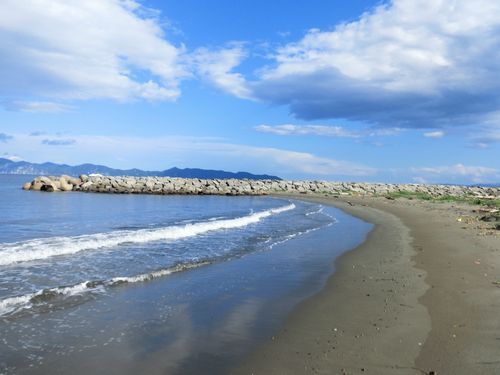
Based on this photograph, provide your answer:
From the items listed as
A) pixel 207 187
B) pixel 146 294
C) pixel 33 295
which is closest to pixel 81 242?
pixel 33 295

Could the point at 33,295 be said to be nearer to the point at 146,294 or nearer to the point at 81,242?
the point at 146,294

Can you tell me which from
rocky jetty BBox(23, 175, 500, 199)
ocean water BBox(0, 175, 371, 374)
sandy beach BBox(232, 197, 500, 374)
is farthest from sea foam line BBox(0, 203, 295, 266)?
rocky jetty BBox(23, 175, 500, 199)

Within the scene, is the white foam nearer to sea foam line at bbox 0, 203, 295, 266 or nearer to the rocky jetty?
sea foam line at bbox 0, 203, 295, 266

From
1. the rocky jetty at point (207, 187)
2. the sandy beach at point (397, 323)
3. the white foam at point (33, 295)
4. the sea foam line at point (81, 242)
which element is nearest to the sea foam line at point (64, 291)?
the white foam at point (33, 295)

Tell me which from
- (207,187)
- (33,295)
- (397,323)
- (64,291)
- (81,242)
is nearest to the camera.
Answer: (397,323)

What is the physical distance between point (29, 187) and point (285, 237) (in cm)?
5436

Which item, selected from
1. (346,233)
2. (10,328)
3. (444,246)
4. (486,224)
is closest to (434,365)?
(10,328)

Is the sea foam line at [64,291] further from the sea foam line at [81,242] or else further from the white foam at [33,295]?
the sea foam line at [81,242]

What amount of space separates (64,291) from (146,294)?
1.82 meters

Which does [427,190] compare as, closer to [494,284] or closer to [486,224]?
[486,224]

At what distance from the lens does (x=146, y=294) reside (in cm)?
968

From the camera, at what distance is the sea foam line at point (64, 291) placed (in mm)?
8469

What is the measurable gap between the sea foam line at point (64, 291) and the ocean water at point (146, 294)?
1.0 inches

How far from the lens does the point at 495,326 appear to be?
703 centimetres
